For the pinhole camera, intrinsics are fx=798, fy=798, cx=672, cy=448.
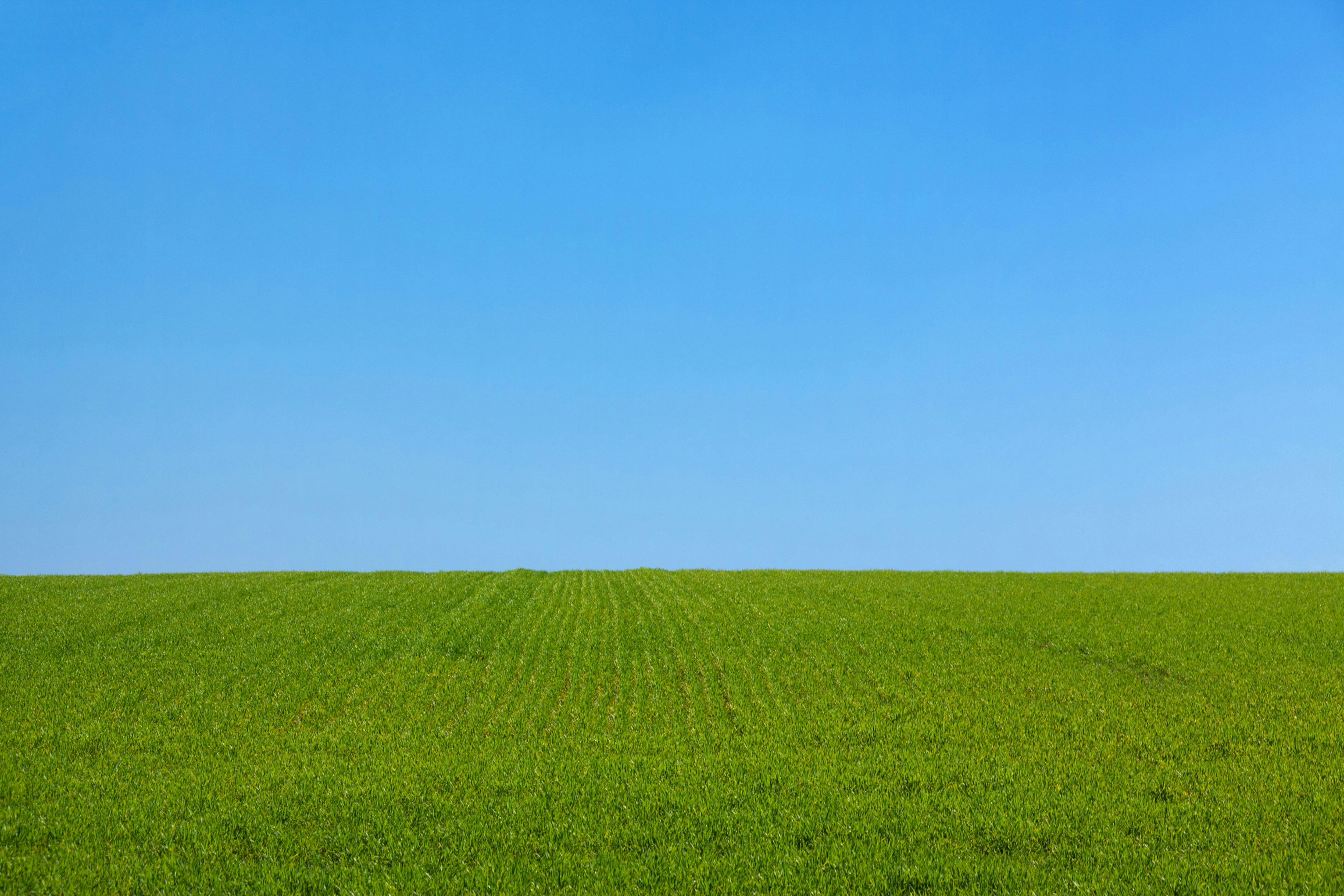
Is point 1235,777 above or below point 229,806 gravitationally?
above

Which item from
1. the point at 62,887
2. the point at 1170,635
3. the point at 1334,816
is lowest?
the point at 62,887

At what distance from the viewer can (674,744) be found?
14.8 m

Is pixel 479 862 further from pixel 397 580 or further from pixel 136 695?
pixel 397 580

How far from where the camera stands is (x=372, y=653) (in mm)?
22188

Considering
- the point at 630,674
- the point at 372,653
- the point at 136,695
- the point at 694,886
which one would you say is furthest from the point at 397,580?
the point at 694,886

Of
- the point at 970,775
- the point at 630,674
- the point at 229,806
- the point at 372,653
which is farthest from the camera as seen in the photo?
the point at 372,653

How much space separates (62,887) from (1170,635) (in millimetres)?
25739

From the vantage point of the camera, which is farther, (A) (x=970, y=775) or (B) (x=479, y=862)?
(A) (x=970, y=775)

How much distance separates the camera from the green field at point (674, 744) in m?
9.86

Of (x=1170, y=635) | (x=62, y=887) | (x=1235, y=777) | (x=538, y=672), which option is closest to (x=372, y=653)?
(x=538, y=672)

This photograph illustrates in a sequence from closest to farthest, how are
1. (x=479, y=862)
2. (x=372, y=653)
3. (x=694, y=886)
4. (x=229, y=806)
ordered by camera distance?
1. (x=694, y=886)
2. (x=479, y=862)
3. (x=229, y=806)
4. (x=372, y=653)

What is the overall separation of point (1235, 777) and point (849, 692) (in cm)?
746

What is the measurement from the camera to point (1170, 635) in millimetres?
23219

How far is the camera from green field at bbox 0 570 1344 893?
9859 mm
